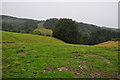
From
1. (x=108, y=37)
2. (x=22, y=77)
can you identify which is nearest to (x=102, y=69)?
(x=22, y=77)

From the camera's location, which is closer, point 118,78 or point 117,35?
point 118,78

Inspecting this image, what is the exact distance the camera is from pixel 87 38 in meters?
99.1

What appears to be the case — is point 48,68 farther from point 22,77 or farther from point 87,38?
point 87,38

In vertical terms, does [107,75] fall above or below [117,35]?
below

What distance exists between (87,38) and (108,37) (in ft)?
66.2

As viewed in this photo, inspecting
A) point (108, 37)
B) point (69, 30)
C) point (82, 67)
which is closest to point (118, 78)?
point (82, 67)

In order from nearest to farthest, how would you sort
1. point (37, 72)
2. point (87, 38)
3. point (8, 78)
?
point (8, 78)
point (37, 72)
point (87, 38)

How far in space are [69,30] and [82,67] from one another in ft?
179

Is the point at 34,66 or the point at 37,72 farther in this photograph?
the point at 34,66

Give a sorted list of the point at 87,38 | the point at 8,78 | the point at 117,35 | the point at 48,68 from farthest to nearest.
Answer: the point at 117,35, the point at 87,38, the point at 48,68, the point at 8,78

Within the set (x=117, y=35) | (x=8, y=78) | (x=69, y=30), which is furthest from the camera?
(x=117, y=35)

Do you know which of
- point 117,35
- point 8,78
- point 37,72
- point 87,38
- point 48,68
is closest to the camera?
point 8,78

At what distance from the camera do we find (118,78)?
12617 millimetres

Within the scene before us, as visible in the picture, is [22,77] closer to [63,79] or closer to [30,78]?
[30,78]
